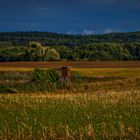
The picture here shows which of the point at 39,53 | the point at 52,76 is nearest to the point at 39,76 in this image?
the point at 52,76

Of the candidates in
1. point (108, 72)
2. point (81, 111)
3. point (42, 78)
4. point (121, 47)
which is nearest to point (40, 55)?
point (121, 47)

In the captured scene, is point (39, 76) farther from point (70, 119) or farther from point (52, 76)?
point (70, 119)

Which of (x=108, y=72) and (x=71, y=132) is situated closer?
(x=71, y=132)

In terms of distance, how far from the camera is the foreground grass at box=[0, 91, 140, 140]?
16.0 metres

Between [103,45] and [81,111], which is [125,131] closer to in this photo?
[81,111]

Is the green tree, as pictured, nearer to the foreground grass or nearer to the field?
the field

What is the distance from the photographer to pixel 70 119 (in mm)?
19188

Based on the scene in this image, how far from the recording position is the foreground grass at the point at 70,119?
16.0 m

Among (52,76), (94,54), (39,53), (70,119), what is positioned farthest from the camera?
(94,54)

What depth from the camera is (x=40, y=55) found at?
11519 cm

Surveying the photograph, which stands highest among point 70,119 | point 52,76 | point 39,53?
point 70,119

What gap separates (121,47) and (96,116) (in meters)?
113

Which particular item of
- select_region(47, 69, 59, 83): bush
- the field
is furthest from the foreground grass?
select_region(47, 69, 59, 83): bush

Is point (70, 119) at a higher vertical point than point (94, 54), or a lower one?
higher
